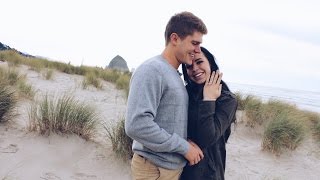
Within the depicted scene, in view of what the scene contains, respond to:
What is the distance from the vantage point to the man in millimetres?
2256

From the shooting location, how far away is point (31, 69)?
1350 cm

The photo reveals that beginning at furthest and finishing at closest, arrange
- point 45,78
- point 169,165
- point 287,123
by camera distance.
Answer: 1. point 45,78
2. point 287,123
3. point 169,165

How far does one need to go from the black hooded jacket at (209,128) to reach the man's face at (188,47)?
224mm

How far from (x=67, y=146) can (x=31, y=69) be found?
344 inches

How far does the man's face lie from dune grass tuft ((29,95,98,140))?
3321 millimetres

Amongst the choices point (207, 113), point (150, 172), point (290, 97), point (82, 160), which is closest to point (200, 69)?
point (207, 113)

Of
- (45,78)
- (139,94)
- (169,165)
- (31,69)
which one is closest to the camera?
(139,94)

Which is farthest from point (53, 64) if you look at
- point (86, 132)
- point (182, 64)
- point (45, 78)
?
point (182, 64)

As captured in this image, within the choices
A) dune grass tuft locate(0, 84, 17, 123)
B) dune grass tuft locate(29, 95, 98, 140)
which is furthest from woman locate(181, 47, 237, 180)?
dune grass tuft locate(0, 84, 17, 123)

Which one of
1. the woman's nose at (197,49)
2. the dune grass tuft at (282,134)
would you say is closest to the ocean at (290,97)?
the dune grass tuft at (282,134)

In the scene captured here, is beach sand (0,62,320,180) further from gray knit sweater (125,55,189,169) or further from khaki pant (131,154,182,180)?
gray knit sweater (125,55,189,169)

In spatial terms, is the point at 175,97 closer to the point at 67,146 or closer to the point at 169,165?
the point at 169,165

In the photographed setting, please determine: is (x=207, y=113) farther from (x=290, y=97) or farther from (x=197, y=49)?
(x=290, y=97)

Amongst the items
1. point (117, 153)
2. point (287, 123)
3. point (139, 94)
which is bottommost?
point (117, 153)
